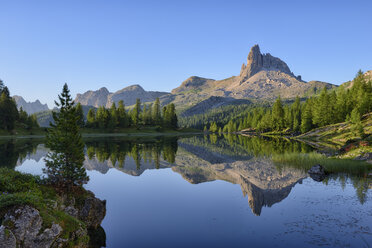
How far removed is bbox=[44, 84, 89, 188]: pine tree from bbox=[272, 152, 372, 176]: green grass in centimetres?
3271

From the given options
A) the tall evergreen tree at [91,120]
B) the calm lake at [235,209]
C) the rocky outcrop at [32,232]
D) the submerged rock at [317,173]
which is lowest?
the calm lake at [235,209]

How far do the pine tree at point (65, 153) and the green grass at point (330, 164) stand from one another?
32710 millimetres

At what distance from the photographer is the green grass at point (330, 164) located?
110 feet

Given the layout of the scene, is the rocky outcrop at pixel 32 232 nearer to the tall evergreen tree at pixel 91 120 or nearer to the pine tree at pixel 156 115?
the tall evergreen tree at pixel 91 120

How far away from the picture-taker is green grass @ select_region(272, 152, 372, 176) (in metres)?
33.4

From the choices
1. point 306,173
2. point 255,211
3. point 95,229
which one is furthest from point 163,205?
point 306,173

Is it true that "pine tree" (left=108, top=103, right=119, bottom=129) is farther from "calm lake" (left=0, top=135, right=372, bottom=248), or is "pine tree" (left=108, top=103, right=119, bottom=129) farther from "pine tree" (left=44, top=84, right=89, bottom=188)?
"pine tree" (left=44, top=84, right=89, bottom=188)

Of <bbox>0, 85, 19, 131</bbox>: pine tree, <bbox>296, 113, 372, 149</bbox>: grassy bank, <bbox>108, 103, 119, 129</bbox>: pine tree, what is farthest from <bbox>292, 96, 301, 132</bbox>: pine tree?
<bbox>0, 85, 19, 131</bbox>: pine tree

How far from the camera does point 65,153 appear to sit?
20578 millimetres

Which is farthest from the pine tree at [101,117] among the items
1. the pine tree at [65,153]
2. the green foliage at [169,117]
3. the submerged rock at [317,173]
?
the submerged rock at [317,173]

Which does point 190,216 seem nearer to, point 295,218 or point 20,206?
point 295,218

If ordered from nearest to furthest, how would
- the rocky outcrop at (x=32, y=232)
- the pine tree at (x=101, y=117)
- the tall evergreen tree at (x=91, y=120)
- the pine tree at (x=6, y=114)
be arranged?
the rocky outcrop at (x=32, y=232)
the pine tree at (x=6, y=114)
the tall evergreen tree at (x=91, y=120)
the pine tree at (x=101, y=117)

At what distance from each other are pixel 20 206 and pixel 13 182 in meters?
5.62

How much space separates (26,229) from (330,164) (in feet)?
133
